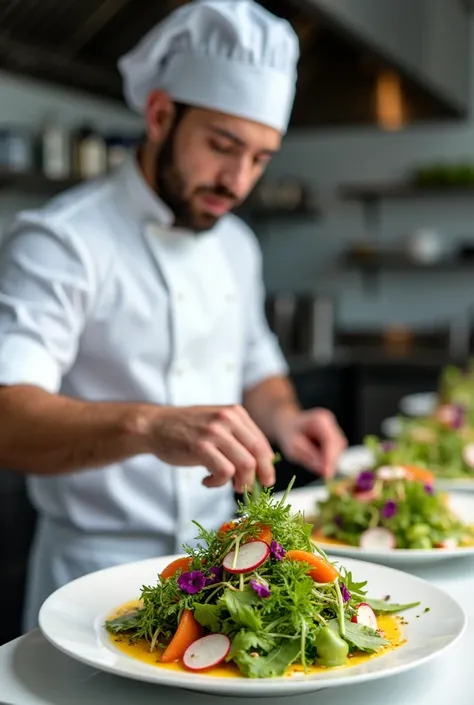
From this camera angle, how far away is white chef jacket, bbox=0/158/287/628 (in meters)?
1.78

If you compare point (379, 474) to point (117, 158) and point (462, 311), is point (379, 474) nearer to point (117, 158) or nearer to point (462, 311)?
point (117, 158)

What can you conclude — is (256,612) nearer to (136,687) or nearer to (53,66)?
(136,687)

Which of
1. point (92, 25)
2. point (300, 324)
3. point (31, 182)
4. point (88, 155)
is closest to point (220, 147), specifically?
point (92, 25)

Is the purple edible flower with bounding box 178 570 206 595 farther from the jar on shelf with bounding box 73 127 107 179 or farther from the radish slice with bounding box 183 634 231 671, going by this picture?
the jar on shelf with bounding box 73 127 107 179

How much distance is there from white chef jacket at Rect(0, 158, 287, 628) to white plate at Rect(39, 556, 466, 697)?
0.58 metres

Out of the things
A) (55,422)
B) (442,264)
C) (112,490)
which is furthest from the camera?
(442,264)

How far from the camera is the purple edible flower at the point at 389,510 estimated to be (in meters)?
1.53

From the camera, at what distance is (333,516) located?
5.10 ft

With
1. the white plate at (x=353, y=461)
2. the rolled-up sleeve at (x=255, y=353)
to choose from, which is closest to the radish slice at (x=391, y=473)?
the white plate at (x=353, y=461)

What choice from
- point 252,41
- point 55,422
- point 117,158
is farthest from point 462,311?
point 55,422

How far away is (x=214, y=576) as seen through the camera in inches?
40.8

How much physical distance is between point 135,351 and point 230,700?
1.00 metres

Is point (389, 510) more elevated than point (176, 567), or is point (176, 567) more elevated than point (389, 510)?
point (176, 567)

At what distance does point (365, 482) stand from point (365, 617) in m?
0.58
